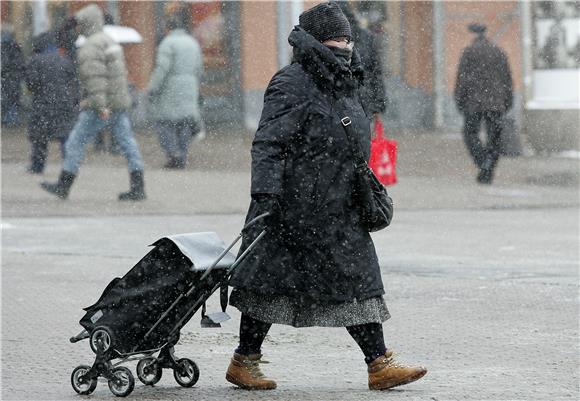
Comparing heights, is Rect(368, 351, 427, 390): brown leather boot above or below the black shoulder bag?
below

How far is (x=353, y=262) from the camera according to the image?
6.00 metres

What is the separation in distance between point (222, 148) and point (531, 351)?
14.2 metres

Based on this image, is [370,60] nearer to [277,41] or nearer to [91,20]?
[91,20]

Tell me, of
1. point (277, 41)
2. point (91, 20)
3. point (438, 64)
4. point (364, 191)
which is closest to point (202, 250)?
point (364, 191)

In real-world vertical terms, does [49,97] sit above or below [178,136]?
above

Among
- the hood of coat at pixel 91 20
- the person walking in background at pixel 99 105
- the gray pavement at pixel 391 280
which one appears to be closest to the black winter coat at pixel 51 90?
the gray pavement at pixel 391 280

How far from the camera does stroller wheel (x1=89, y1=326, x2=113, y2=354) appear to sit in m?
5.88

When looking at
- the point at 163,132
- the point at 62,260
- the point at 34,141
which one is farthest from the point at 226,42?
the point at 62,260

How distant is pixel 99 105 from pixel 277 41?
9.87 meters

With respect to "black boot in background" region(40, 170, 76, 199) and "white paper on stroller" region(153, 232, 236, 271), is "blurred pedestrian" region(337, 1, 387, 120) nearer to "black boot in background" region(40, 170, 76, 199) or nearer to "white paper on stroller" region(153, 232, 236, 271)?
"black boot in background" region(40, 170, 76, 199)

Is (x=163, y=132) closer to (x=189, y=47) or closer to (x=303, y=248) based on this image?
(x=189, y=47)

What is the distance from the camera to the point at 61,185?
14.2 metres

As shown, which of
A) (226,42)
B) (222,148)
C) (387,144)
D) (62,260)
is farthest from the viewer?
(226,42)

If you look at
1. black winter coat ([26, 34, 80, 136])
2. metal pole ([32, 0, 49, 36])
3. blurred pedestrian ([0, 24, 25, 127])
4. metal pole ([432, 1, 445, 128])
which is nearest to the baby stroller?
black winter coat ([26, 34, 80, 136])
